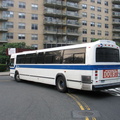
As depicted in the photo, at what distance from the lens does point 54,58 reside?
10.2m

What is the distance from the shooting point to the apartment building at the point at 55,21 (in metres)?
42.4

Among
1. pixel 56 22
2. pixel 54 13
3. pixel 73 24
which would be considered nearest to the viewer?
pixel 54 13

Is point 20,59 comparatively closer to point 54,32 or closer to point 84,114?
point 84,114

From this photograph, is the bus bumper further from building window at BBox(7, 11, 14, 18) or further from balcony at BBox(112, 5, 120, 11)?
balcony at BBox(112, 5, 120, 11)

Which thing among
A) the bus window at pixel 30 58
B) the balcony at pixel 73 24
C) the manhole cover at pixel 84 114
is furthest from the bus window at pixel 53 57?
the balcony at pixel 73 24

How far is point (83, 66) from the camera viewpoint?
8.00 meters

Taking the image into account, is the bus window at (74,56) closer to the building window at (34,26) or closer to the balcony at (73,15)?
the building window at (34,26)

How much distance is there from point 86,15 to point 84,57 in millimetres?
46130

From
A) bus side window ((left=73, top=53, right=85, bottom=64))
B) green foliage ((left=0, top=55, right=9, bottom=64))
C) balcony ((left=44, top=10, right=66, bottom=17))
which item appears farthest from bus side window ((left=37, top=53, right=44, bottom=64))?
balcony ((left=44, top=10, right=66, bottom=17))

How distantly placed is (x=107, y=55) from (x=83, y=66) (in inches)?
60.0

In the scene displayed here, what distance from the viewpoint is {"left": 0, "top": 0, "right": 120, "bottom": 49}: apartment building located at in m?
42.4

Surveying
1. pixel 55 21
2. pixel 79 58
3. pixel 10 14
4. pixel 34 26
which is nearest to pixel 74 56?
pixel 79 58

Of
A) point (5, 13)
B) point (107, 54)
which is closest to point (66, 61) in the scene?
point (107, 54)

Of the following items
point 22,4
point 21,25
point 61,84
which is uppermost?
point 22,4
